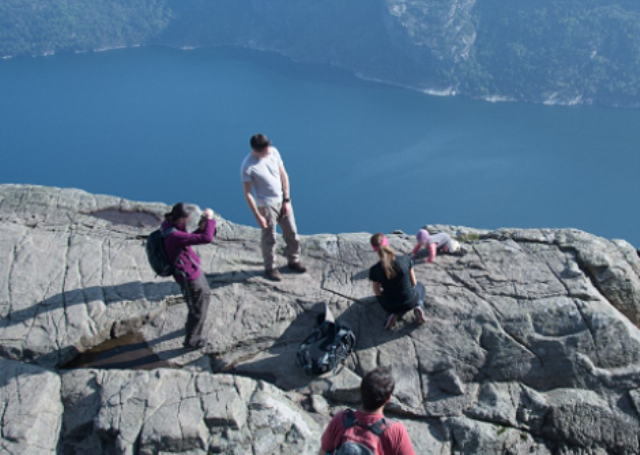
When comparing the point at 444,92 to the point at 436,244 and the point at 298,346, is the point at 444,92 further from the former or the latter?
the point at 298,346

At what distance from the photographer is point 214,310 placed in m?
8.01

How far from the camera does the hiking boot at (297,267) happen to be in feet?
28.5

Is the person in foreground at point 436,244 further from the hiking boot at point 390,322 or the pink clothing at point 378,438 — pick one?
the pink clothing at point 378,438

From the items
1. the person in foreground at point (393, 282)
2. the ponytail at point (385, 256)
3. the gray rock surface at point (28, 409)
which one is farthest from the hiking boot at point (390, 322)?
the gray rock surface at point (28, 409)

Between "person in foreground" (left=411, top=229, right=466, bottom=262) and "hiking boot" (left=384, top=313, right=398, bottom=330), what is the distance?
5.61 ft

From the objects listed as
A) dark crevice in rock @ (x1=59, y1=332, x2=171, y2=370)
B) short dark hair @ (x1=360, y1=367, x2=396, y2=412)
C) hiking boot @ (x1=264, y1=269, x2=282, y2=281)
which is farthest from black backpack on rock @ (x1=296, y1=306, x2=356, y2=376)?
short dark hair @ (x1=360, y1=367, x2=396, y2=412)

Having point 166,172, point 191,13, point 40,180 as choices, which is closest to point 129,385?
point 166,172

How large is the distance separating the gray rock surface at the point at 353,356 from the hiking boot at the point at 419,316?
0.40 ft

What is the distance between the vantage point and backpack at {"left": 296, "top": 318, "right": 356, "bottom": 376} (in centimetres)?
697

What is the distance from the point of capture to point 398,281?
6930 mm

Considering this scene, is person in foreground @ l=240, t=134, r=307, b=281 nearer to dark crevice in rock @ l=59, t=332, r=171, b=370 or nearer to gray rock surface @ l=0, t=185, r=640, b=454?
gray rock surface @ l=0, t=185, r=640, b=454

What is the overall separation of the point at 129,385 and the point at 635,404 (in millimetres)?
6778

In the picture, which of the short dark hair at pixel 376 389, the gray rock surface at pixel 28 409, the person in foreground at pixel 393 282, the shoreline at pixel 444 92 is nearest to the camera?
the short dark hair at pixel 376 389

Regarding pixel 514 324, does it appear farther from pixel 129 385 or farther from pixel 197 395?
pixel 129 385
